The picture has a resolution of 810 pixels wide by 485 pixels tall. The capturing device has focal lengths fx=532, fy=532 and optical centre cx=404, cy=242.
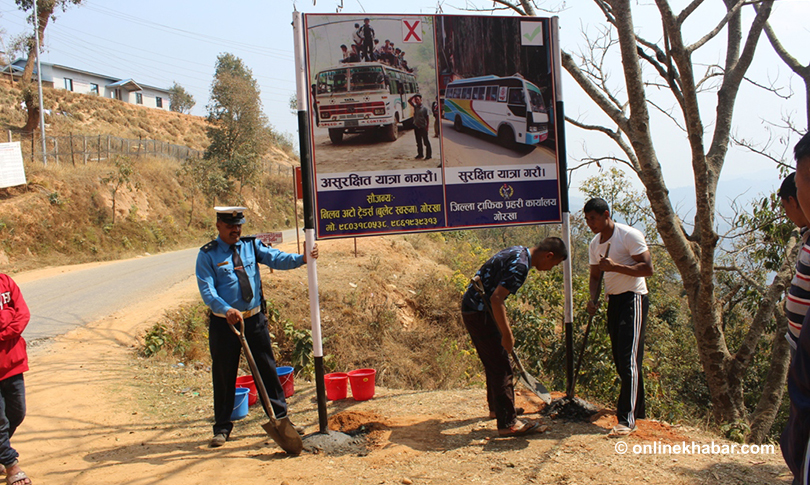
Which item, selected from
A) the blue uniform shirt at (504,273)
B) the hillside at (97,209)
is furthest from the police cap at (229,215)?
the hillside at (97,209)

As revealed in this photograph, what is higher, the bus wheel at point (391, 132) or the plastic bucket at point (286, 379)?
the bus wheel at point (391, 132)

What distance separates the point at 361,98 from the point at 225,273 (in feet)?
5.96

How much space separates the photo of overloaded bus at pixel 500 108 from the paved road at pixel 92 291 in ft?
23.0

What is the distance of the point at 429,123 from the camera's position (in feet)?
15.4

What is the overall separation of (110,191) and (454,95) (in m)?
19.2

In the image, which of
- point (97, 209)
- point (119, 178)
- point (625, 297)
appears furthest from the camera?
point (119, 178)

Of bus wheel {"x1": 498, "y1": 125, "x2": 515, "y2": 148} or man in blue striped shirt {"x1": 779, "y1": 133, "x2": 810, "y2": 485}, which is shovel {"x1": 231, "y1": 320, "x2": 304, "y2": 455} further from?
man in blue striped shirt {"x1": 779, "y1": 133, "x2": 810, "y2": 485}

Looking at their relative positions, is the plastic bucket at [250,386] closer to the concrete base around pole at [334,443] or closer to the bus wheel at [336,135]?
the concrete base around pole at [334,443]

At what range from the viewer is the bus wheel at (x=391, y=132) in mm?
4539

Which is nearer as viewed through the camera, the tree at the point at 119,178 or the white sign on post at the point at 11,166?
the white sign on post at the point at 11,166

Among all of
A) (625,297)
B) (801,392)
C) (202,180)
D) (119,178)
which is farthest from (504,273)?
(202,180)

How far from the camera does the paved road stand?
28.5 ft

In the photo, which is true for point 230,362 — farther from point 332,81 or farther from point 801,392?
point 801,392

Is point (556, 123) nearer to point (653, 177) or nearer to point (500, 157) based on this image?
point (500, 157)
